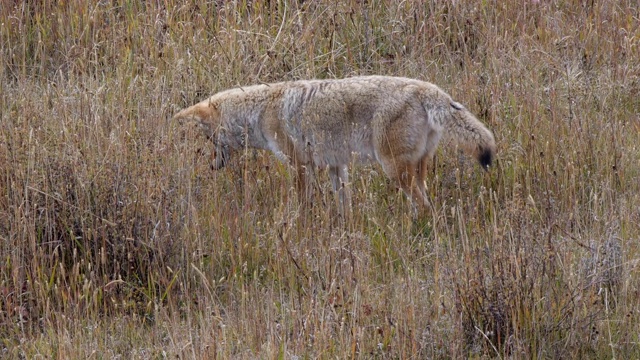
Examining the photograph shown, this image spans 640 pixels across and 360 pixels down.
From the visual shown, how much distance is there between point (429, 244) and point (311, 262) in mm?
878

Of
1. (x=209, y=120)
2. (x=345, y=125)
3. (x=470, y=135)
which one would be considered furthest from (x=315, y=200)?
(x=209, y=120)

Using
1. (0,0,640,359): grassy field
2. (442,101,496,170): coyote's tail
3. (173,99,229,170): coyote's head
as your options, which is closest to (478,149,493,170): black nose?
(442,101,496,170): coyote's tail

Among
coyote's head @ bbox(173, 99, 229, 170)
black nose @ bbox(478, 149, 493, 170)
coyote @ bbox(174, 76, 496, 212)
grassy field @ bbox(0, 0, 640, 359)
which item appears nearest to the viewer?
grassy field @ bbox(0, 0, 640, 359)

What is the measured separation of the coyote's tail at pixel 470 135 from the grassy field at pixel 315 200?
0.30 metres

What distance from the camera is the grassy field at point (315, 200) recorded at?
4.73m

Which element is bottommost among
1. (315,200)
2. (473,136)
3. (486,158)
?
(315,200)

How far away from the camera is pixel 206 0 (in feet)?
30.9

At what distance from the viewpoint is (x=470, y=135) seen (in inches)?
249

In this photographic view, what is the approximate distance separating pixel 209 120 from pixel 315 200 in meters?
1.38

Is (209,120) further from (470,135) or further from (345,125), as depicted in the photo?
(470,135)

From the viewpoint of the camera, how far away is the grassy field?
4734 mm

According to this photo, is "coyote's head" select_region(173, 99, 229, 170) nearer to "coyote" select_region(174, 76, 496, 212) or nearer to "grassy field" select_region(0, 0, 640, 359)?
"coyote" select_region(174, 76, 496, 212)

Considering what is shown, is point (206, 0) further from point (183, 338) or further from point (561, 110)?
point (183, 338)

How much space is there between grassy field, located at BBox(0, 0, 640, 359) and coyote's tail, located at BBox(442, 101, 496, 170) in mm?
302
